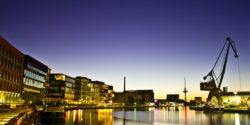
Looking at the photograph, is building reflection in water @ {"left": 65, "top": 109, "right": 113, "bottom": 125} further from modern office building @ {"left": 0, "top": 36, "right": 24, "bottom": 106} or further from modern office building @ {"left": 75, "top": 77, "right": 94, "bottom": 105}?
modern office building @ {"left": 75, "top": 77, "right": 94, "bottom": 105}

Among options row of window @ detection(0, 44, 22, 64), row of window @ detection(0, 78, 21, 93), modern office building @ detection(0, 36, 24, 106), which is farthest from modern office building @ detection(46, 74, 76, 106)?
row of window @ detection(0, 44, 22, 64)

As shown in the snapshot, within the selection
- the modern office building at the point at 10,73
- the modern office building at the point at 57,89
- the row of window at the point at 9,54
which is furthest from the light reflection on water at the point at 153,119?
the modern office building at the point at 57,89

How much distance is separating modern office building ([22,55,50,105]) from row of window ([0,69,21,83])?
747 centimetres

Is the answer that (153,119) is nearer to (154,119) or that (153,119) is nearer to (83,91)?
(154,119)

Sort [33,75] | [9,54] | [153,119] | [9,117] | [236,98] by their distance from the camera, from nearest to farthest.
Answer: [9,117], [153,119], [9,54], [33,75], [236,98]

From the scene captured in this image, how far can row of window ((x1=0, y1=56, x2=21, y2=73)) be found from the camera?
245 feet

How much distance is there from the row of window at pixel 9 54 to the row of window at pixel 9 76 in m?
5.48

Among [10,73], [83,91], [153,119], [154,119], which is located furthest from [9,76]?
[83,91]

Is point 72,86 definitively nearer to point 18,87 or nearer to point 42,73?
point 42,73

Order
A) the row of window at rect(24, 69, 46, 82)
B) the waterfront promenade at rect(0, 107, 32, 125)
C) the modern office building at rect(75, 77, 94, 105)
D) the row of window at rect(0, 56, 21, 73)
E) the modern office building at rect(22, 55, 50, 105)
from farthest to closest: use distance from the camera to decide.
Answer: the modern office building at rect(75, 77, 94, 105)
the row of window at rect(24, 69, 46, 82)
the modern office building at rect(22, 55, 50, 105)
the row of window at rect(0, 56, 21, 73)
the waterfront promenade at rect(0, 107, 32, 125)

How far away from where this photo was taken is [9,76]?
81.2m

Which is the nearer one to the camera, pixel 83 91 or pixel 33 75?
pixel 33 75

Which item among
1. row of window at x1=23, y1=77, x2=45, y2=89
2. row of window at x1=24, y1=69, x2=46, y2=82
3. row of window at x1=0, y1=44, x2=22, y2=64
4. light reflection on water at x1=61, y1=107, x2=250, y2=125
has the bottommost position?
light reflection on water at x1=61, y1=107, x2=250, y2=125

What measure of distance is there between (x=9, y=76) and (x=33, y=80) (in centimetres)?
2870
